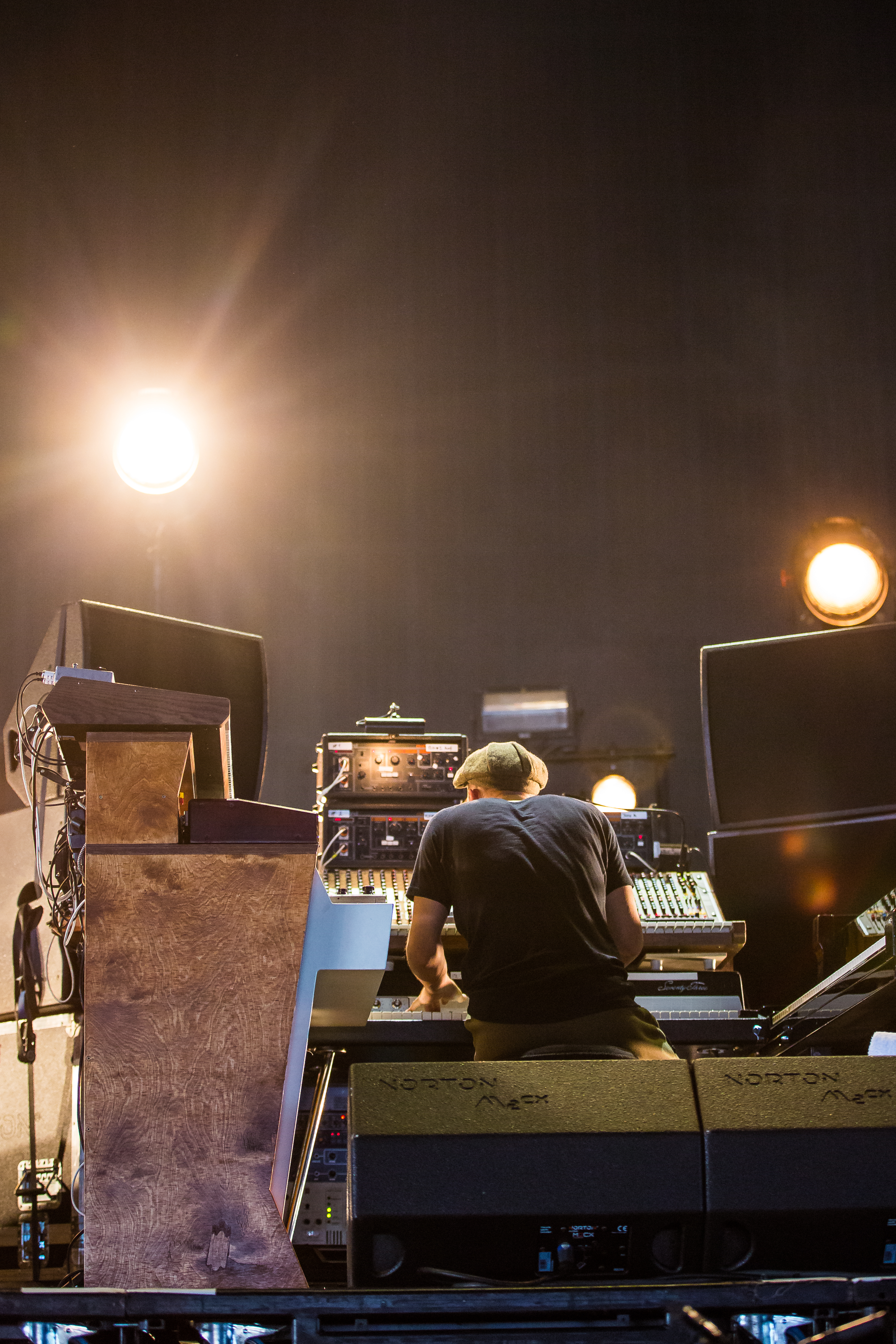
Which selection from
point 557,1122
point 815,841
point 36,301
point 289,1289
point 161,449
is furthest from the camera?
point 36,301

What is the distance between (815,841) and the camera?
3320mm

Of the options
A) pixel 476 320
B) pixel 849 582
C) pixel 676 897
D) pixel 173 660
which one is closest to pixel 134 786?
pixel 173 660

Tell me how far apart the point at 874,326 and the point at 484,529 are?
309 centimetres

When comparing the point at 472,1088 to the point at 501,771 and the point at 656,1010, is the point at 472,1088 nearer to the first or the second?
the point at 501,771

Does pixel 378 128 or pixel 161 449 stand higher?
pixel 378 128

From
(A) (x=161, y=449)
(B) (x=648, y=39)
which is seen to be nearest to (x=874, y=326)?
(B) (x=648, y=39)

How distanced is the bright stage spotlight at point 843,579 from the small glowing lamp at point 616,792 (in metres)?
3.06

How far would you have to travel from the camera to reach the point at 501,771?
3.05 metres

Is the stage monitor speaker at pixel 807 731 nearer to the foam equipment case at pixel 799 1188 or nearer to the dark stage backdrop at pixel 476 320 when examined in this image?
the foam equipment case at pixel 799 1188

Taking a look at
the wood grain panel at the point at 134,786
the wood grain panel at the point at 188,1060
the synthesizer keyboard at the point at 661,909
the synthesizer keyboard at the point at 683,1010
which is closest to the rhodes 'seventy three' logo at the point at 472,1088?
the wood grain panel at the point at 188,1060

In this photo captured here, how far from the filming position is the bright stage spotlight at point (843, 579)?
15.8 ft

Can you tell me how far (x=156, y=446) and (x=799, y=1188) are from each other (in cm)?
466

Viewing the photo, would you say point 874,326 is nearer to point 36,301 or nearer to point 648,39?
point 648,39

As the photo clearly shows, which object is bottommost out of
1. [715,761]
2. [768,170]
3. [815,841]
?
[815,841]
